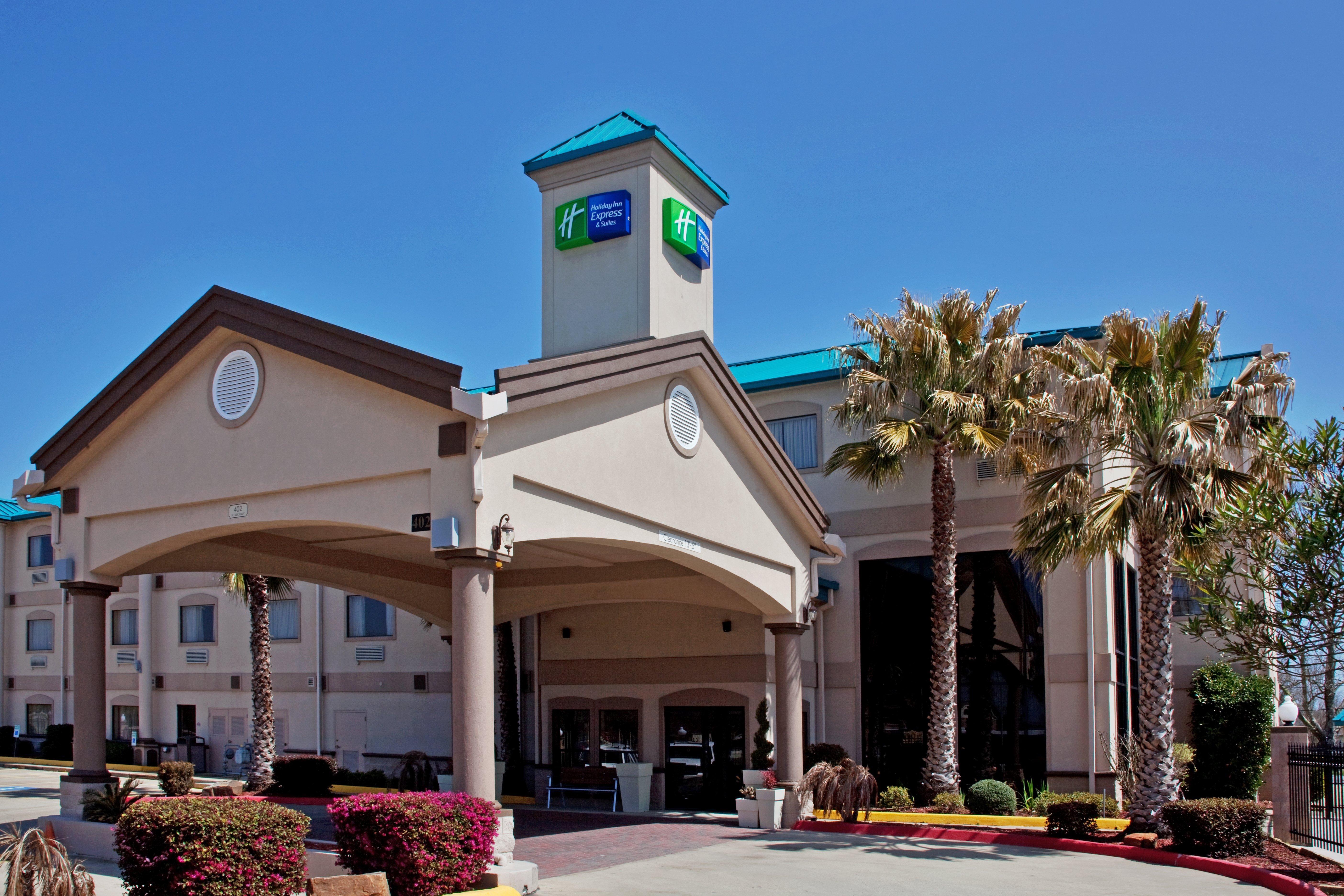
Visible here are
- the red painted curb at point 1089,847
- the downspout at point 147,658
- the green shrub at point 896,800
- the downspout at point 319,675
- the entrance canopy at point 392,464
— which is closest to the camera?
the entrance canopy at point 392,464

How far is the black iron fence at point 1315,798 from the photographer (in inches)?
641

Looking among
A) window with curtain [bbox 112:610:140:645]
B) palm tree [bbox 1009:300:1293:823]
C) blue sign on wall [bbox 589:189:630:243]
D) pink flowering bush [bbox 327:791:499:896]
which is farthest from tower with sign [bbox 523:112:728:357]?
window with curtain [bbox 112:610:140:645]

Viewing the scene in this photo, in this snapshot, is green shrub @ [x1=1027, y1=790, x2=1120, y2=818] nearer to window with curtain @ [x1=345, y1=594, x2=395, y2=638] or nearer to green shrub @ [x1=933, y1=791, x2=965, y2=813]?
green shrub @ [x1=933, y1=791, x2=965, y2=813]

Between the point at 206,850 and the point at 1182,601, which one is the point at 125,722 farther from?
the point at 1182,601

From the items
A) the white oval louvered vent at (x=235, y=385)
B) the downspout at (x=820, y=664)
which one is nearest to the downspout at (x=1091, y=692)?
the downspout at (x=820, y=664)

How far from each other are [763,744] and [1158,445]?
29.1 feet

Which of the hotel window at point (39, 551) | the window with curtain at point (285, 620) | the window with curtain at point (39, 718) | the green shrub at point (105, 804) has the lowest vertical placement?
the window with curtain at point (39, 718)

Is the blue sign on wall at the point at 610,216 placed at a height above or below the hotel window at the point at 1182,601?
above

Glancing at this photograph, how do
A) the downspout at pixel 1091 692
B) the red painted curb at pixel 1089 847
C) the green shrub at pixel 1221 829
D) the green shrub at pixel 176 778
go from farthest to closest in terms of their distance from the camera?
the downspout at pixel 1091 692, the green shrub at pixel 176 778, the green shrub at pixel 1221 829, the red painted curb at pixel 1089 847

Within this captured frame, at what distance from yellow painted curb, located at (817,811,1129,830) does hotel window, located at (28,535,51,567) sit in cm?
2946

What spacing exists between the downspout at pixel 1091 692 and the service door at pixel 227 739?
2265 centimetres

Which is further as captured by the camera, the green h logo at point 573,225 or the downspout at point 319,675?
the downspout at point 319,675

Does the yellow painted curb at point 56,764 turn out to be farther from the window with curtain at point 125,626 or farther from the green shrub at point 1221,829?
the green shrub at point 1221,829

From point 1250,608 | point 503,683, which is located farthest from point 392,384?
point 503,683
